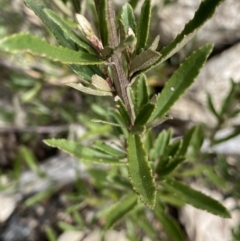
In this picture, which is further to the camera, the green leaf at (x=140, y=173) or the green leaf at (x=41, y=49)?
the green leaf at (x=140, y=173)

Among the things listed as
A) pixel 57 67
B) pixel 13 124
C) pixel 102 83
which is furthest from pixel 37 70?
pixel 102 83

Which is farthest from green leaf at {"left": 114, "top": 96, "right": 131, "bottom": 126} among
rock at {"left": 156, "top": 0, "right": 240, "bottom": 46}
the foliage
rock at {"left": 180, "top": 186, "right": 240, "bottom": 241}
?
rock at {"left": 180, "top": 186, "right": 240, "bottom": 241}

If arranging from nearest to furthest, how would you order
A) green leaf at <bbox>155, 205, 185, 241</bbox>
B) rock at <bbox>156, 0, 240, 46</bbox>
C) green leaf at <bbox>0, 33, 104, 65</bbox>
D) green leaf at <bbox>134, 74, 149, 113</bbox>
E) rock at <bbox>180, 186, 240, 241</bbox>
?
green leaf at <bbox>0, 33, 104, 65</bbox>
green leaf at <bbox>134, 74, 149, 113</bbox>
green leaf at <bbox>155, 205, 185, 241</bbox>
rock at <bbox>156, 0, 240, 46</bbox>
rock at <bbox>180, 186, 240, 241</bbox>

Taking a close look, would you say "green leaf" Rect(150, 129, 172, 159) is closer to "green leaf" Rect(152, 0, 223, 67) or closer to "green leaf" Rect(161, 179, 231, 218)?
"green leaf" Rect(161, 179, 231, 218)

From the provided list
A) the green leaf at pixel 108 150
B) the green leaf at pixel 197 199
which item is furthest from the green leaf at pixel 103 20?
the green leaf at pixel 197 199

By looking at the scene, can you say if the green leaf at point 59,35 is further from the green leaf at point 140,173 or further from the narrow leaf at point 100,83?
the green leaf at point 140,173
